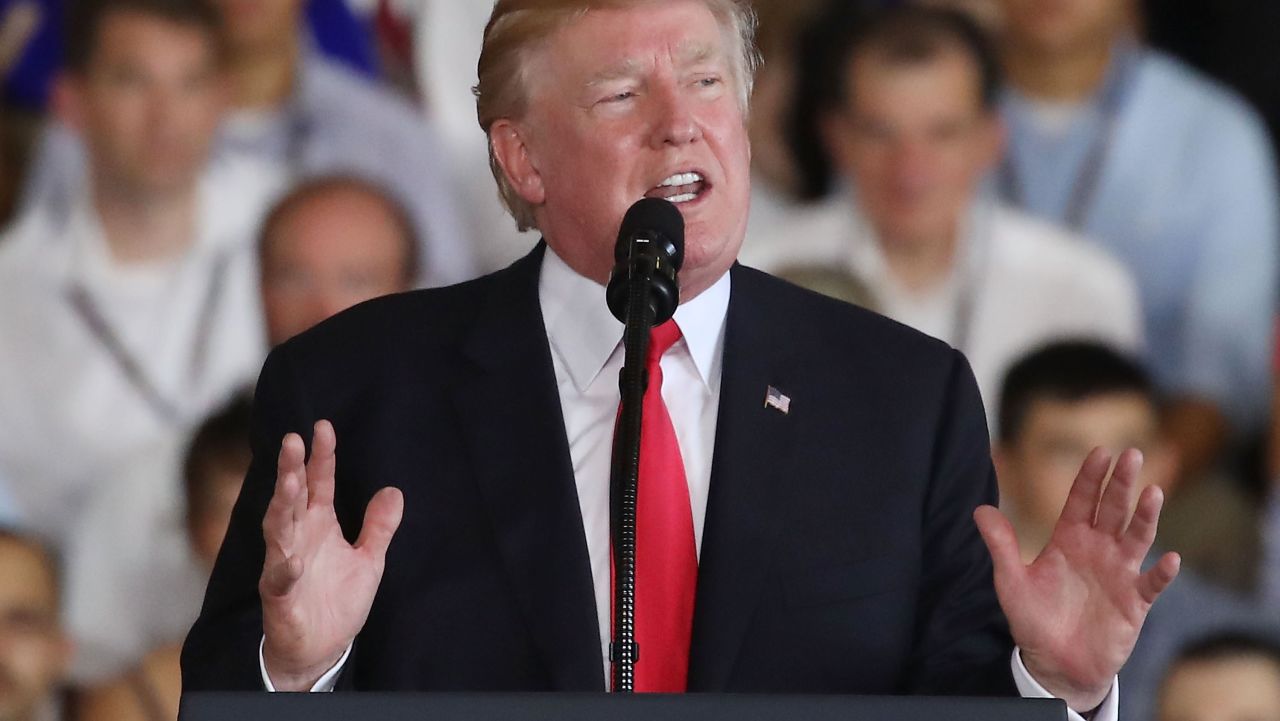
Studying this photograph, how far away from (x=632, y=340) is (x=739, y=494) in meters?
0.36

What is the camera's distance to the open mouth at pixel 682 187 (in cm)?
196

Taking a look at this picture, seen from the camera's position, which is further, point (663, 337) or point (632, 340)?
point (663, 337)

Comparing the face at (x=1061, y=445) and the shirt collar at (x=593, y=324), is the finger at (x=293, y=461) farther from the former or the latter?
the face at (x=1061, y=445)

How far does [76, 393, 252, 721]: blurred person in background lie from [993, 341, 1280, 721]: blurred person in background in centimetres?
179

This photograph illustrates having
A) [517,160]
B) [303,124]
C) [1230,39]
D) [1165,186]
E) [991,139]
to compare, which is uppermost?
[517,160]

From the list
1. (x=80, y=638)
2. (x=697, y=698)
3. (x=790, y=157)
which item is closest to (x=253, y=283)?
(x=80, y=638)

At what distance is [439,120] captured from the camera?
441 cm

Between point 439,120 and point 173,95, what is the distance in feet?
2.13

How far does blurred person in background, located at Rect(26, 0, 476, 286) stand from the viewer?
442 cm

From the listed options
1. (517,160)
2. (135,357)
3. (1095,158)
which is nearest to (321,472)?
(517,160)

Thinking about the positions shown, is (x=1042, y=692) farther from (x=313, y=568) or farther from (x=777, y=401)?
(x=313, y=568)

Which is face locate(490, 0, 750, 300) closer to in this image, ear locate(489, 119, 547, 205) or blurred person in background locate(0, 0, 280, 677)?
ear locate(489, 119, 547, 205)

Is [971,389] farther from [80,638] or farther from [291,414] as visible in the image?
[80,638]

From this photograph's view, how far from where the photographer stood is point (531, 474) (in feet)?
6.43
